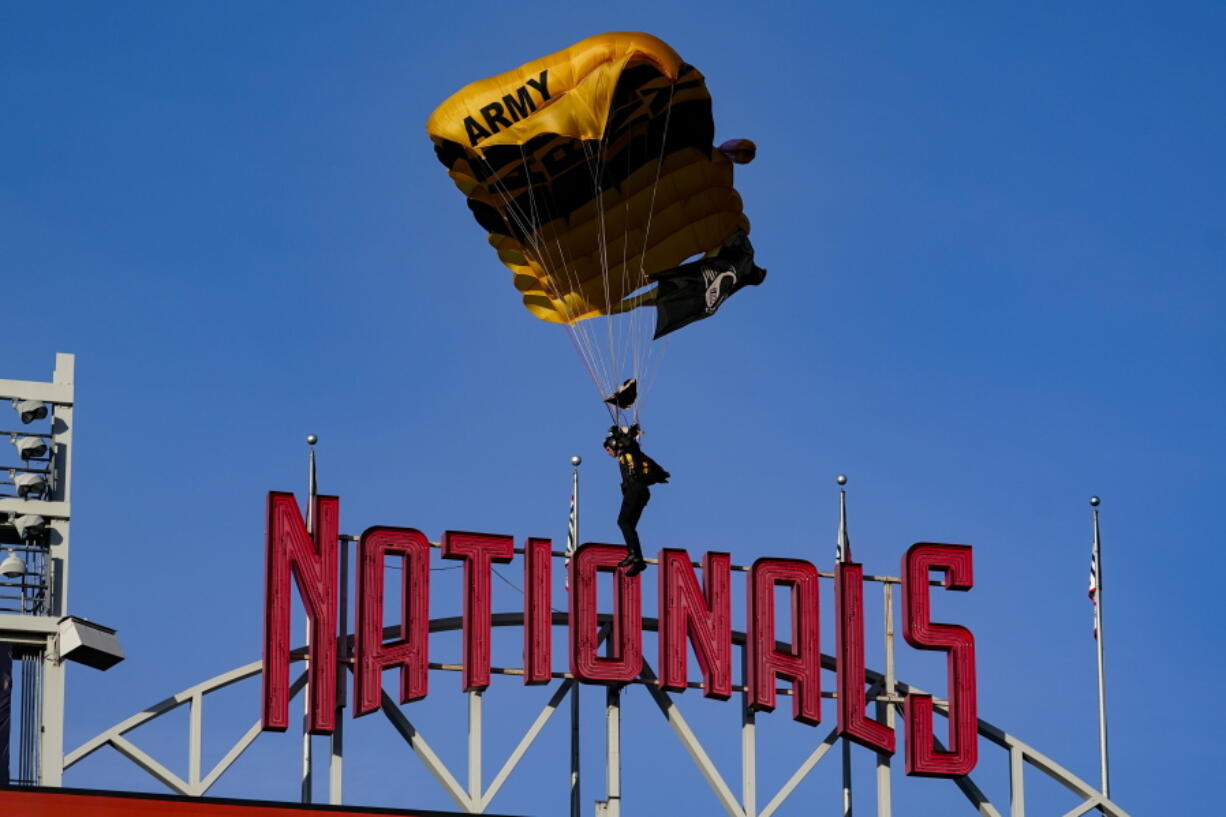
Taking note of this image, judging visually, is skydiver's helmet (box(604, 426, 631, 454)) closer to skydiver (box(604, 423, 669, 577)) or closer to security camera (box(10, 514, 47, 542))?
skydiver (box(604, 423, 669, 577))

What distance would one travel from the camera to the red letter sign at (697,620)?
6028 centimetres

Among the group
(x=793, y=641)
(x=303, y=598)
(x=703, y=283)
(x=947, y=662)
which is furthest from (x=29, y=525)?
(x=947, y=662)

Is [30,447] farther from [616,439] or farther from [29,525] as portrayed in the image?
[616,439]

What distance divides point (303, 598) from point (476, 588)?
2.96 metres

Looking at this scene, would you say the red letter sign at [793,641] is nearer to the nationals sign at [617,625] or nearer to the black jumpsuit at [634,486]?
the nationals sign at [617,625]

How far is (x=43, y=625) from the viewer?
56656 millimetres

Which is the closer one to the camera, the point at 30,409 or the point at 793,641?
the point at 30,409

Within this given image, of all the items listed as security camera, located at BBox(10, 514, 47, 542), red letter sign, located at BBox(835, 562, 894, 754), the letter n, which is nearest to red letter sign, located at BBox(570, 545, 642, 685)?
red letter sign, located at BBox(835, 562, 894, 754)

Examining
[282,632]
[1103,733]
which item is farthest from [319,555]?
[1103,733]

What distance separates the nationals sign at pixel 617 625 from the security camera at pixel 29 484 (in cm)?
372

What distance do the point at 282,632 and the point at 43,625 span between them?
12.8 feet

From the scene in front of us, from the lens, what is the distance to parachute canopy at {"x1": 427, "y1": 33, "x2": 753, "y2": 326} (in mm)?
58438

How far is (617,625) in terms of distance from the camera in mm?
60000

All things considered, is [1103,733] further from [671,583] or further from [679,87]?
[679,87]
